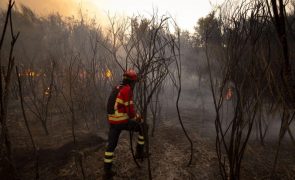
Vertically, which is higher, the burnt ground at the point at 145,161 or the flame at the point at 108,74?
the flame at the point at 108,74

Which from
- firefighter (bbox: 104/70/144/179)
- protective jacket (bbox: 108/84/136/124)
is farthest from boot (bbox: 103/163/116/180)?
protective jacket (bbox: 108/84/136/124)

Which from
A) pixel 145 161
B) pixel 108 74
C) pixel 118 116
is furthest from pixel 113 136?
pixel 108 74

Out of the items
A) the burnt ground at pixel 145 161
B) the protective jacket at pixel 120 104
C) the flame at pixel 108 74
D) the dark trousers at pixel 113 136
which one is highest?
the flame at pixel 108 74

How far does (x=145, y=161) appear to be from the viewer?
15.2 ft

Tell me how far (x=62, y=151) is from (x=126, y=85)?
2329 mm

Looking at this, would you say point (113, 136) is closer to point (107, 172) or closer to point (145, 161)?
point (107, 172)

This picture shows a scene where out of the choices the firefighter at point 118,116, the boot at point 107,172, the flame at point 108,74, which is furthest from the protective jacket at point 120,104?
the flame at point 108,74

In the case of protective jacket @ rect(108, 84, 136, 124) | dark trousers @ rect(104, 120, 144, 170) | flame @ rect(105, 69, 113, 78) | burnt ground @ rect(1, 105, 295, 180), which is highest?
flame @ rect(105, 69, 113, 78)

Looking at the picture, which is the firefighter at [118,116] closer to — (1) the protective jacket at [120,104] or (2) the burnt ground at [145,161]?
(1) the protective jacket at [120,104]

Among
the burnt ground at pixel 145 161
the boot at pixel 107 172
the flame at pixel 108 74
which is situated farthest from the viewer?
the flame at pixel 108 74

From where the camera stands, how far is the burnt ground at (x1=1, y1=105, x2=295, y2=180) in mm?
4175

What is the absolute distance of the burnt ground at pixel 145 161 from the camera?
4175mm

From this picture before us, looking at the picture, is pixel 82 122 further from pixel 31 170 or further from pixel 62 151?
pixel 31 170

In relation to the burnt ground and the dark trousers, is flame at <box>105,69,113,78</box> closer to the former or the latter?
the burnt ground
